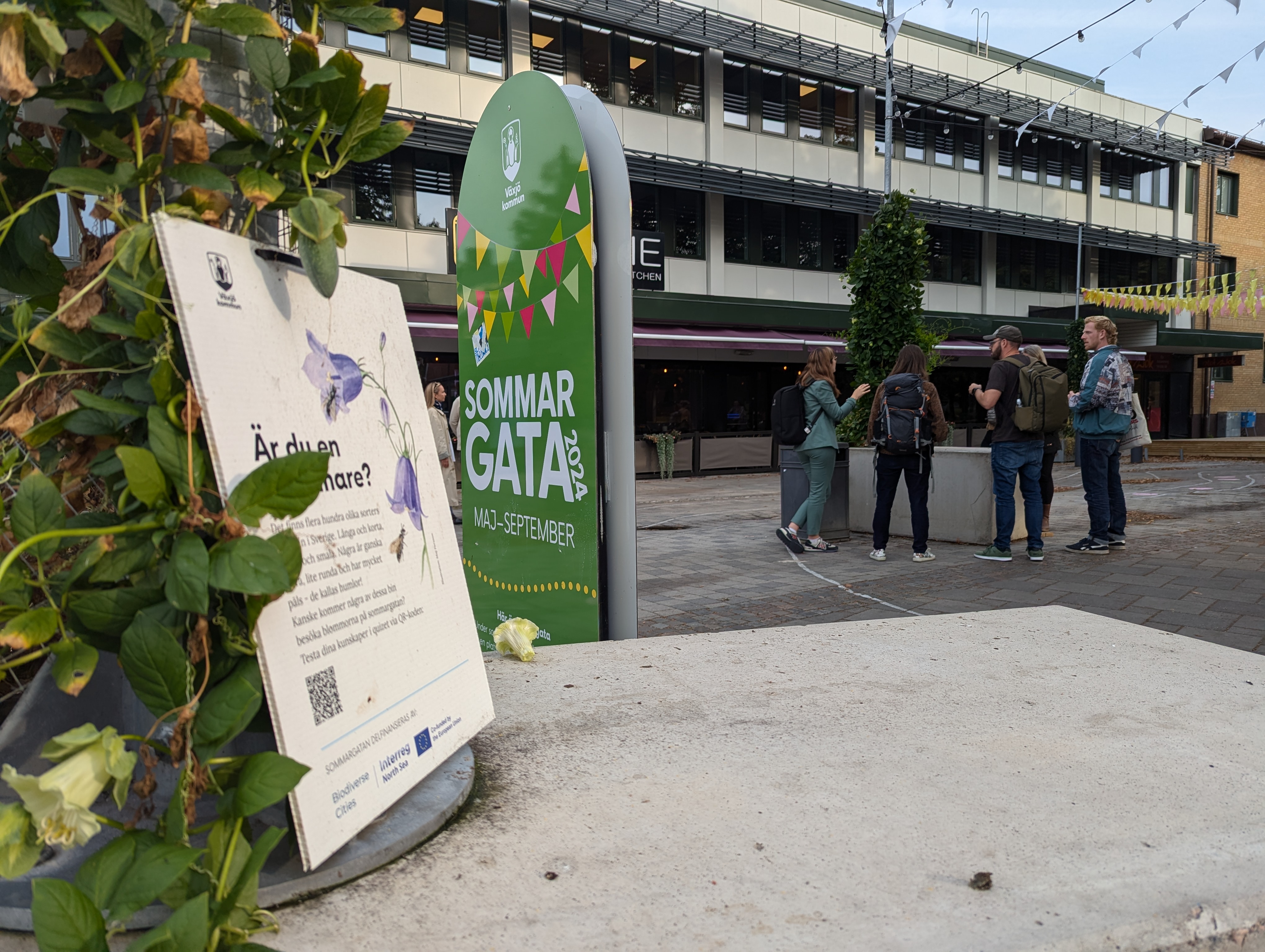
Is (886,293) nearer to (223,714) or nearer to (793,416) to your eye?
(793,416)

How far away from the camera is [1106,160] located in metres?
26.5

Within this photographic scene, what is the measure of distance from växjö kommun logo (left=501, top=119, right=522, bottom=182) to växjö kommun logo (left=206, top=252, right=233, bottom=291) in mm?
2234

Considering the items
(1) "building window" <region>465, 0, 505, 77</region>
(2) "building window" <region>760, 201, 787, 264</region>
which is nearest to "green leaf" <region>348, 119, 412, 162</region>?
(1) "building window" <region>465, 0, 505, 77</region>

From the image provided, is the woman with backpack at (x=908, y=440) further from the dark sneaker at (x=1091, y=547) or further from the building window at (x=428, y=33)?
the building window at (x=428, y=33)

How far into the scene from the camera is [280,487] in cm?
116

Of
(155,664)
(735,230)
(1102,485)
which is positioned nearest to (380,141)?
(155,664)

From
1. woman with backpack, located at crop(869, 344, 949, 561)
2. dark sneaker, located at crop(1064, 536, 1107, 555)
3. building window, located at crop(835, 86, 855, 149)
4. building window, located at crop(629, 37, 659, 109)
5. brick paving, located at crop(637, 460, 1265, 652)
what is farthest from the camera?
building window, located at crop(835, 86, 855, 149)

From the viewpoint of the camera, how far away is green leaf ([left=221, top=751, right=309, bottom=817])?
114cm

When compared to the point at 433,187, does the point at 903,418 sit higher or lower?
lower

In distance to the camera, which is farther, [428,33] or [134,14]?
[428,33]

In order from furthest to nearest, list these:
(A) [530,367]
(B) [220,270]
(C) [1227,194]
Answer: (C) [1227,194] → (A) [530,367] → (B) [220,270]

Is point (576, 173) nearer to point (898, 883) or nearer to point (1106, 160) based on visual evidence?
point (898, 883)

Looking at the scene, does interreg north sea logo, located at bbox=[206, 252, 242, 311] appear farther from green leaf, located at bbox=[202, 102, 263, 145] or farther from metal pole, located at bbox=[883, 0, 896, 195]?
metal pole, located at bbox=[883, 0, 896, 195]

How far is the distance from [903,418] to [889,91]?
13.5 m
